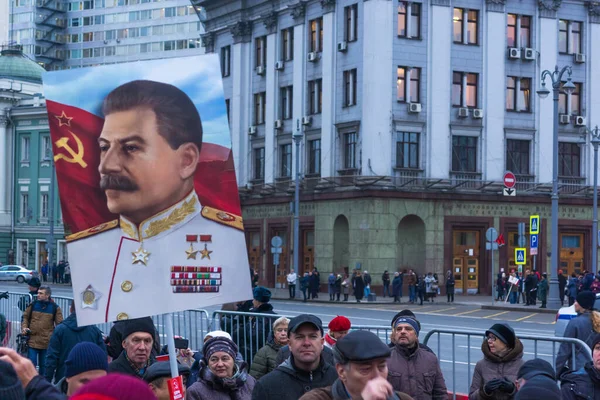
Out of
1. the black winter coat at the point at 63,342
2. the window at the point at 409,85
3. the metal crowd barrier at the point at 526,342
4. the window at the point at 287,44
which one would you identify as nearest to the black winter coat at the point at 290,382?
the metal crowd barrier at the point at 526,342

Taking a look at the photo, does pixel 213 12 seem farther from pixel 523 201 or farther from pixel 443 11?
pixel 523 201

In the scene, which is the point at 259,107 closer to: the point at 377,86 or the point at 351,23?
the point at 351,23

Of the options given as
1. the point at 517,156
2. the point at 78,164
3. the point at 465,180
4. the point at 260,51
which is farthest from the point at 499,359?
the point at 260,51

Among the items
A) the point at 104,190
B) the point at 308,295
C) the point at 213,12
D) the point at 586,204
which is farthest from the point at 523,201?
the point at 104,190

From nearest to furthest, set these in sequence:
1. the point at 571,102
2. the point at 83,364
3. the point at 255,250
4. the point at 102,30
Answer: the point at 83,364, the point at 571,102, the point at 255,250, the point at 102,30

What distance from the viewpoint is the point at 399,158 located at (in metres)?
52.0

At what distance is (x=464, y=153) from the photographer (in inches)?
2109

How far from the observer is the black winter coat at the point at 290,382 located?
23.4ft

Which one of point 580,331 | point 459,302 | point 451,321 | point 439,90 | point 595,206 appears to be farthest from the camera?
point 439,90

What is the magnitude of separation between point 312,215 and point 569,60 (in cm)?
1549

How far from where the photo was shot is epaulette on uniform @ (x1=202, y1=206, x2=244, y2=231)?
7.83 meters

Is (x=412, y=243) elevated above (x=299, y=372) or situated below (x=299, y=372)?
below

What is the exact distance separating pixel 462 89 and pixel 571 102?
20.5 feet

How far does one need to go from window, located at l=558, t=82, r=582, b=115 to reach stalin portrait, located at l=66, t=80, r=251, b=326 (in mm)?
49475
